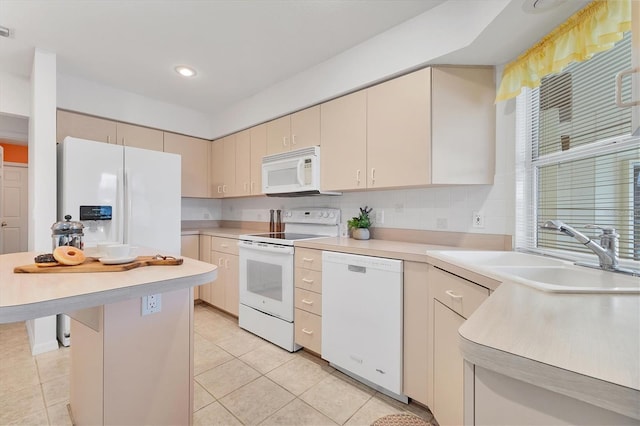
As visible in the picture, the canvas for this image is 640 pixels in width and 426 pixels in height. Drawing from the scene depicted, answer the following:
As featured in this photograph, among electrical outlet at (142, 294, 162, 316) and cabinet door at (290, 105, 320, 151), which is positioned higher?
cabinet door at (290, 105, 320, 151)

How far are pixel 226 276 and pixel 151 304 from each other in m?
1.89

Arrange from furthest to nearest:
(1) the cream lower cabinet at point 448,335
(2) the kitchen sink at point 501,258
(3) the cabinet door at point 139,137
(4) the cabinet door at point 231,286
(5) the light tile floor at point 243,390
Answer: (3) the cabinet door at point 139,137, (4) the cabinet door at point 231,286, (5) the light tile floor at point 243,390, (2) the kitchen sink at point 501,258, (1) the cream lower cabinet at point 448,335

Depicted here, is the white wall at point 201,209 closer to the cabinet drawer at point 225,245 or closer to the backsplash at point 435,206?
the cabinet drawer at point 225,245

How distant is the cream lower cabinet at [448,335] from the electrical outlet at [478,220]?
0.65 meters

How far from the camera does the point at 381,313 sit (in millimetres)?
1772

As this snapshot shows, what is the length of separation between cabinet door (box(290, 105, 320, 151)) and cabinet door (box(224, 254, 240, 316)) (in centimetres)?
136

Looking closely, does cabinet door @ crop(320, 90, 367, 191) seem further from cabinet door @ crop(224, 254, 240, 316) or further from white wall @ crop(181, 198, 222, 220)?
white wall @ crop(181, 198, 222, 220)

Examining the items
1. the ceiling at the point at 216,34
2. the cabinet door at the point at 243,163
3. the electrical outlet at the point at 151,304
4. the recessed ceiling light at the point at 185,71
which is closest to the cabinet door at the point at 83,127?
the ceiling at the point at 216,34

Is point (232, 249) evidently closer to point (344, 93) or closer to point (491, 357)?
point (344, 93)

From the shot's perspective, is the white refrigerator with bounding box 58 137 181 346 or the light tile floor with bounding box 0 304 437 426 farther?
the white refrigerator with bounding box 58 137 181 346

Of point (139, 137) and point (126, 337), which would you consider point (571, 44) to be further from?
point (139, 137)

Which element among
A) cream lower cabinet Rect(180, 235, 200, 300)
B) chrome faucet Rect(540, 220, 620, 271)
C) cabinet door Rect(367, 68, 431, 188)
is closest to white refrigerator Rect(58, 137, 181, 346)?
cream lower cabinet Rect(180, 235, 200, 300)

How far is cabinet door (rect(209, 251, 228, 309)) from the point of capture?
3.10 metres

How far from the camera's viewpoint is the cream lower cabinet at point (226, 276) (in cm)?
294
